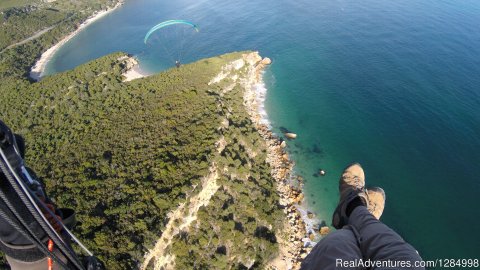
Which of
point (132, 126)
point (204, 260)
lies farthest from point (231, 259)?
point (132, 126)

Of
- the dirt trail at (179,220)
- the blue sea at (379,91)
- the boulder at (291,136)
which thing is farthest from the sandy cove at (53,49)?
the dirt trail at (179,220)

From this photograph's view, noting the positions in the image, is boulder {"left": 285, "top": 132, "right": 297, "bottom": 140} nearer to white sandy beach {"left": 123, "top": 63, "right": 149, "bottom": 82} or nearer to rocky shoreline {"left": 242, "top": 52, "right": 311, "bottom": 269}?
rocky shoreline {"left": 242, "top": 52, "right": 311, "bottom": 269}

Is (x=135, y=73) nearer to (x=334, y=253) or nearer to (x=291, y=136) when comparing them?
(x=291, y=136)

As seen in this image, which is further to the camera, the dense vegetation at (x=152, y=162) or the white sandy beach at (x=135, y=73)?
the white sandy beach at (x=135, y=73)

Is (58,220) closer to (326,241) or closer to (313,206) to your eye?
(326,241)

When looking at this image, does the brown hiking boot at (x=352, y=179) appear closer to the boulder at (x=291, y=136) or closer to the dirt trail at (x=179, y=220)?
the dirt trail at (x=179, y=220)

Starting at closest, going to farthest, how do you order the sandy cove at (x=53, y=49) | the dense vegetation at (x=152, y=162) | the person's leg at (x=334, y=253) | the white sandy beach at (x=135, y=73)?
the person's leg at (x=334, y=253)
the dense vegetation at (x=152, y=162)
the white sandy beach at (x=135, y=73)
the sandy cove at (x=53, y=49)

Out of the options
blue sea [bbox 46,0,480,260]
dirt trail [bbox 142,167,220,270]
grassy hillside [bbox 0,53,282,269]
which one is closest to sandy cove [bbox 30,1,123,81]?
blue sea [bbox 46,0,480,260]

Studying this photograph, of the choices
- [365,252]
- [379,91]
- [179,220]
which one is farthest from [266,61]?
[365,252]
